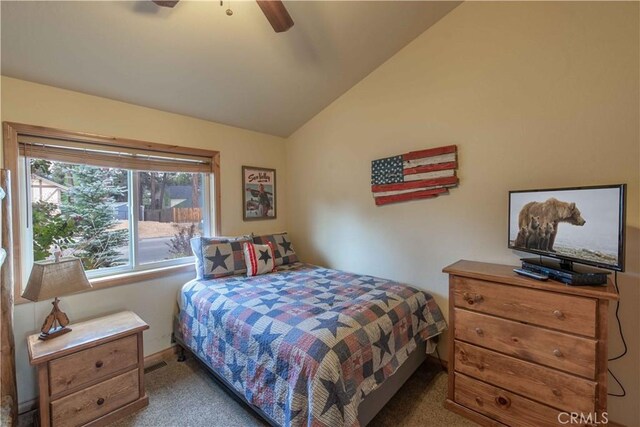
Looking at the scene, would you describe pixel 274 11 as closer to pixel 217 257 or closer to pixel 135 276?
pixel 217 257

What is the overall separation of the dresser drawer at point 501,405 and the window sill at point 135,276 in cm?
240

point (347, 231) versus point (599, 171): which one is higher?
point (599, 171)

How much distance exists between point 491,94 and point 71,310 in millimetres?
3429

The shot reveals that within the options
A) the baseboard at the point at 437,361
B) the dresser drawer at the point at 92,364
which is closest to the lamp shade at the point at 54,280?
the dresser drawer at the point at 92,364

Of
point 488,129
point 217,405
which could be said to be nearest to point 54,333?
point 217,405

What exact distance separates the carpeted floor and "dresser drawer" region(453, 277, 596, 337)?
2.41 ft

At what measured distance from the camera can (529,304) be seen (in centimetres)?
152

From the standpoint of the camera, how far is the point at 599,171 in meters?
1.64

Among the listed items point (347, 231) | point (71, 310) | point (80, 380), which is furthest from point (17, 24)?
point (347, 231)

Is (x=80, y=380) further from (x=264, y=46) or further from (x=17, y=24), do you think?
(x=264, y=46)

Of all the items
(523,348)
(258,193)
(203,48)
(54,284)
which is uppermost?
(203,48)

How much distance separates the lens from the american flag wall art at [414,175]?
221cm

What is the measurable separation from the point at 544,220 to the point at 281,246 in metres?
2.30

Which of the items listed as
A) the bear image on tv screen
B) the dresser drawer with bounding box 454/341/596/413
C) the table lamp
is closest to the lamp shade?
the table lamp
